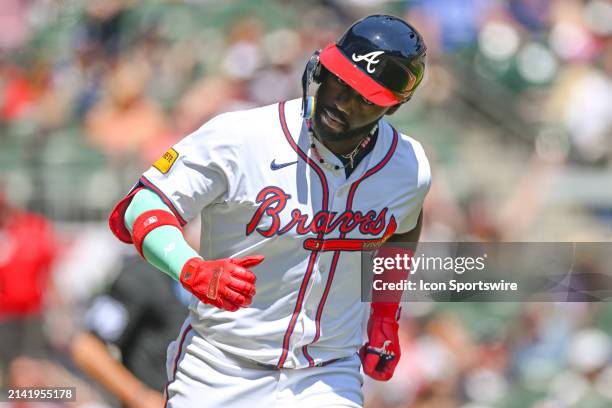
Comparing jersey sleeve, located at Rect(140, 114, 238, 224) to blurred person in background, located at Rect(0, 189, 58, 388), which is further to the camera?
blurred person in background, located at Rect(0, 189, 58, 388)

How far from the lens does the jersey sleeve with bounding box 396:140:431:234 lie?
3682 millimetres

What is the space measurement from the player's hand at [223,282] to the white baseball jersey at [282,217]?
1.04ft

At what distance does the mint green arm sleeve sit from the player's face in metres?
0.54

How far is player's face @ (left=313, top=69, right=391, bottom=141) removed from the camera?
11.2 ft

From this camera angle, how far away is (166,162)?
3.39 metres

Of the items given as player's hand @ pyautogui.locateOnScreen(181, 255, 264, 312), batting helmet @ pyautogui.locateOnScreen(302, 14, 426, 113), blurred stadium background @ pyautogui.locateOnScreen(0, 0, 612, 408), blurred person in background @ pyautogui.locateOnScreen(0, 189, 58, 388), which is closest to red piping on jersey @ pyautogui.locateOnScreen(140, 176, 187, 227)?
player's hand @ pyautogui.locateOnScreen(181, 255, 264, 312)

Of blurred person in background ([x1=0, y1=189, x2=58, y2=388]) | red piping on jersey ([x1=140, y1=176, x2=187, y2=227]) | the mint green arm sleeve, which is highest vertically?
blurred person in background ([x1=0, y1=189, x2=58, y2=388])

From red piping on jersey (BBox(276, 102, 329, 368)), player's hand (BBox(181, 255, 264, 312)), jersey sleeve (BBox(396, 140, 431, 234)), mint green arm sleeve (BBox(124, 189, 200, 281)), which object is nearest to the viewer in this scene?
player's hand (BBox(181, 255, 264, 312))

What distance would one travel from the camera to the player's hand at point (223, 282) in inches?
120

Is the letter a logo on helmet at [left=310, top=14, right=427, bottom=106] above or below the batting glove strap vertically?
above

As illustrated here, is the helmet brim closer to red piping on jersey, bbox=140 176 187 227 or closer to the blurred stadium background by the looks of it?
red piping on jersey, bbox=140 176 187 227

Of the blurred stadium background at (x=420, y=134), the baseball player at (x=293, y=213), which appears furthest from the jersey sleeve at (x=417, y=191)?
the blurred stadium background at (x=420, y=134)

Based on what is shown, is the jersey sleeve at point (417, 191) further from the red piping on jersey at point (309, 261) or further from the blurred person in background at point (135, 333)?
the blurred person in background at point (135, 333)

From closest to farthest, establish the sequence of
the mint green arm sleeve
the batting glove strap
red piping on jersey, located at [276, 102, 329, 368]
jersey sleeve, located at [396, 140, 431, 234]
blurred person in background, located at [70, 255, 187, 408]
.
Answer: the mint green arm sleeve < red piping on jersey, located at [276, 102, 329, 368] < jersey sleeve, located at [396, 140, 431, 234] < the batting glove strap < blurred person in background, located at [70, 255, 187, 408]
